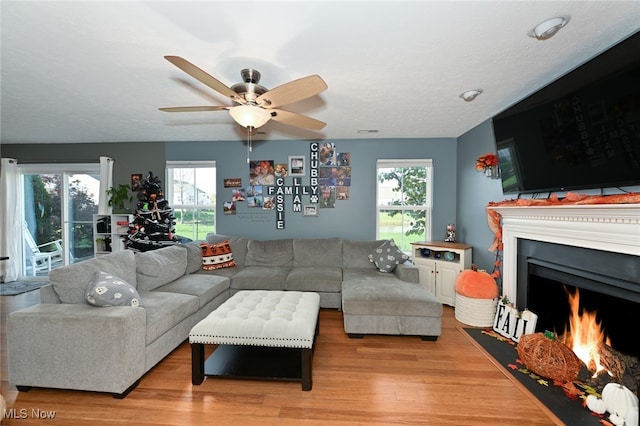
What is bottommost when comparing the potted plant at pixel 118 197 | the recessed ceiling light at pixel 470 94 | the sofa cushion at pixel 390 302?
the sofa cushion at pixel 390 302

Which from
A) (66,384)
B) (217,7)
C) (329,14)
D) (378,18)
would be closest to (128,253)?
(66,384)

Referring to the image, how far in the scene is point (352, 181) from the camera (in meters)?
4.12

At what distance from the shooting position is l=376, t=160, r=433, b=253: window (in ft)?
13.5

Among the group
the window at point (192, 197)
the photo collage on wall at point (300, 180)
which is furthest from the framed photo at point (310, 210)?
the window at point (192, 197)

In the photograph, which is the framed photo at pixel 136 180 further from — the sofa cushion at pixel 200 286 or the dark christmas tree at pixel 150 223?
the sofa cushion at pixel 200 286

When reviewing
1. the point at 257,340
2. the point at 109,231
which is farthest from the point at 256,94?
the point at 109,231

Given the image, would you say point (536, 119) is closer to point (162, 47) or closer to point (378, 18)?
point (378, 18)

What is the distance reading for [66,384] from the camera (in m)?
1.78

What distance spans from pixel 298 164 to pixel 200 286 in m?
2.25

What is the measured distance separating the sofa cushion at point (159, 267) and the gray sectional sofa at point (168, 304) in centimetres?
1

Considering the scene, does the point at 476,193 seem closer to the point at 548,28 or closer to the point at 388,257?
the point at 388,257

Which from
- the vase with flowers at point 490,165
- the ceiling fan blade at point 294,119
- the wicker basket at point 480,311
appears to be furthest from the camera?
the vase with flowers at point 490,165

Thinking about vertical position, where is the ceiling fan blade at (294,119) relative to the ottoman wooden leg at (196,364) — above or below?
above

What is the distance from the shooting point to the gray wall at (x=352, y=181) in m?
4.05
